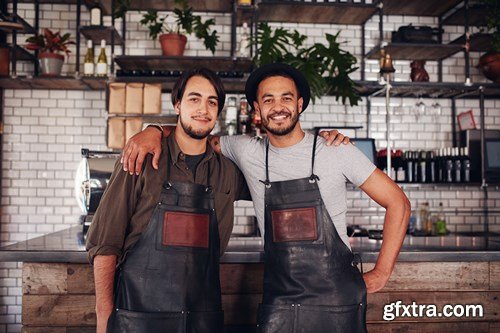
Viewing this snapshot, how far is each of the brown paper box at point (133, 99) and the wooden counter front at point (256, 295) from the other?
2.34 metres

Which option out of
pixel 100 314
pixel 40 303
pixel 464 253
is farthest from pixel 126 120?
pixel 464 253

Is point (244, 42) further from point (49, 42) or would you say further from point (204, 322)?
point (204, 322)

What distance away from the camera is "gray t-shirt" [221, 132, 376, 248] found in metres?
2.12

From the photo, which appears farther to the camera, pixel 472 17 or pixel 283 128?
pixel 472 17

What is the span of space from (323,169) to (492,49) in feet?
12.2

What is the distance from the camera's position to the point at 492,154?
4.83 metres

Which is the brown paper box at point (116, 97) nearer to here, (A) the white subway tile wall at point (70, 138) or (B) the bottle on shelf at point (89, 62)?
(B) the bottle on shelf at point (89, 62)

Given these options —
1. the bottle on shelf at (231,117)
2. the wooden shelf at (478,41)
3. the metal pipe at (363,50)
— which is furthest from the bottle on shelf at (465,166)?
the bottle on shelf at (231,117)

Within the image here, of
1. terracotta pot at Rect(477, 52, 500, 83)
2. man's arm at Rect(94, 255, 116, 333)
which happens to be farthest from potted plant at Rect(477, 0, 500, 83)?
man's arm at Rect(94, 255, 116, 333)

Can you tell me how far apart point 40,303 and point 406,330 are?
1.79 metres

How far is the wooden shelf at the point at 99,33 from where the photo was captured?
4477 millimetres

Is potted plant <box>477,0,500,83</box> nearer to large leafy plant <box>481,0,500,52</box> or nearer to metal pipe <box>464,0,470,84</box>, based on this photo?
large leafy plant <box>481,0,500,52</box>

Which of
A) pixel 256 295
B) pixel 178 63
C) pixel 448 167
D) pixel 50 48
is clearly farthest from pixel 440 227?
pixel 50 48

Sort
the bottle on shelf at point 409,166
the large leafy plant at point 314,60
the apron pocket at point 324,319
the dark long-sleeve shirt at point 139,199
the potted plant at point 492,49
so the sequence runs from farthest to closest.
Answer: the bottle on shelf at point 409,166, the potted plant at point 492,49, the large leafy plant at point 314,60, the apron pocket at point 324,319, the dark long-sleeve shirt at point 139,199
